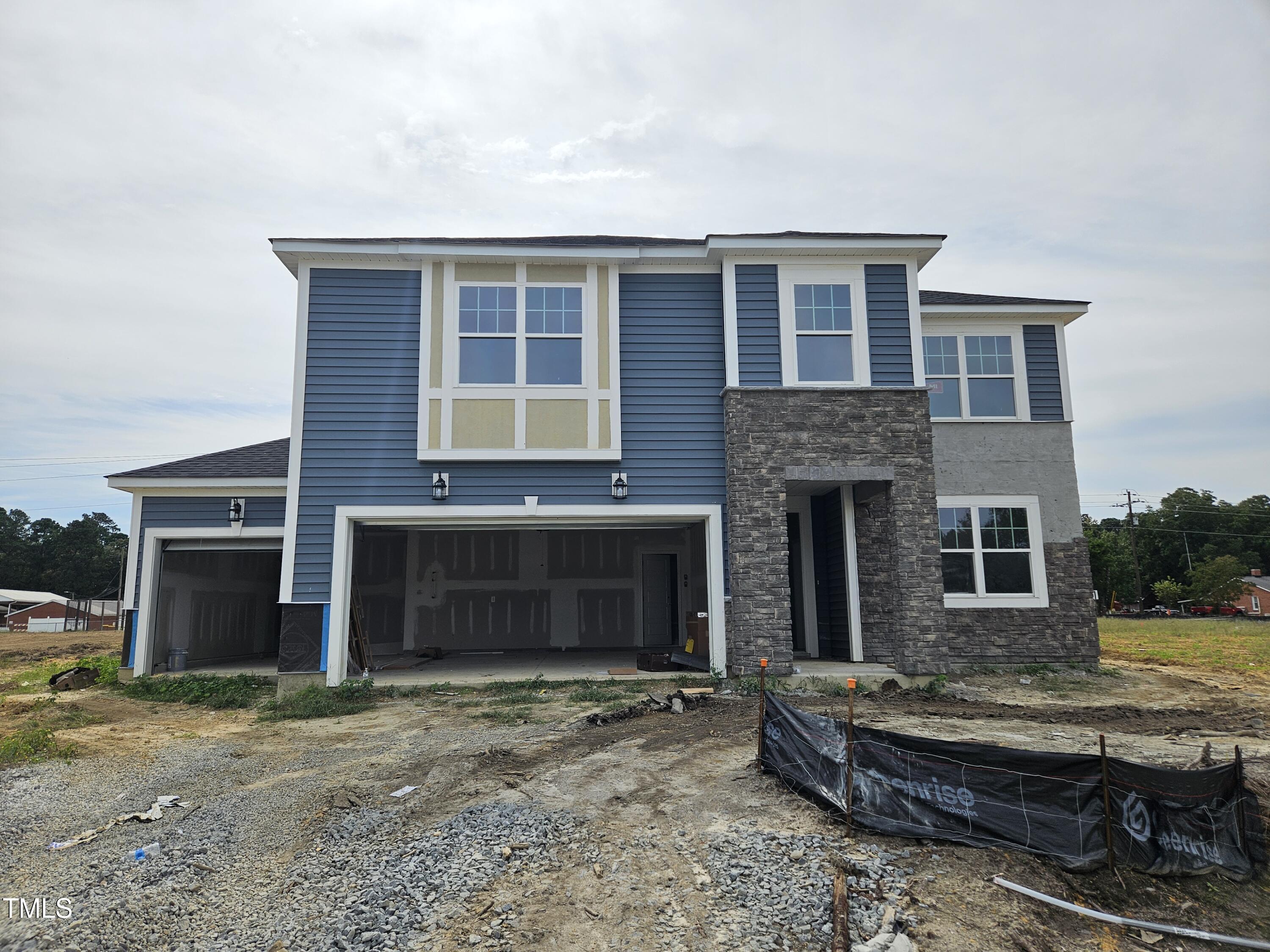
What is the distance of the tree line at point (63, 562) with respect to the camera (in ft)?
188

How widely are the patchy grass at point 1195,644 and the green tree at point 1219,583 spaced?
948cm

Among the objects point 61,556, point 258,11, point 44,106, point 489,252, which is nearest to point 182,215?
point 44,106

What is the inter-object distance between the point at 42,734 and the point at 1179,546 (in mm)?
67896

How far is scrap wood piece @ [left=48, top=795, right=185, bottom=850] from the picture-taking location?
5.48 meters

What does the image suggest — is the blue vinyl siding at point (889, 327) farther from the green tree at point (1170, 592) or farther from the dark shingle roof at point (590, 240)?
the green tree at point (1170, 592)

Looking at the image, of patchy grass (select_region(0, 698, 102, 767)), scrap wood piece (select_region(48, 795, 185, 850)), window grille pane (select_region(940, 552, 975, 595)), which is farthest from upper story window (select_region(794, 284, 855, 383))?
patchy grass (select_region(0, 698, 102, 767))

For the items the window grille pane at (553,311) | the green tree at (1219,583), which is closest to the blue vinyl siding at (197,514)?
the window grille pane at (553,311)

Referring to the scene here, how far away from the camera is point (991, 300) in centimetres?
1398

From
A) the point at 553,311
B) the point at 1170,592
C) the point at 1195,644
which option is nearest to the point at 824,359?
the point at 553,311

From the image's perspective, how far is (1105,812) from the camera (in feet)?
16.2

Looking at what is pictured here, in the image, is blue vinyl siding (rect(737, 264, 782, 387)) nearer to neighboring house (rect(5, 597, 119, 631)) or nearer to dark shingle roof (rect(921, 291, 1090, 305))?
dark shingle roof (rect(921, 291, 1090, 305))

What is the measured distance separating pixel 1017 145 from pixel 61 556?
71368 millimetres

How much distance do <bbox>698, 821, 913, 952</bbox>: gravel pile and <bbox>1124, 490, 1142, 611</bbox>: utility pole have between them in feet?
164

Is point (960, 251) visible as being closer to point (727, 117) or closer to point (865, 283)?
point (865, 283)
